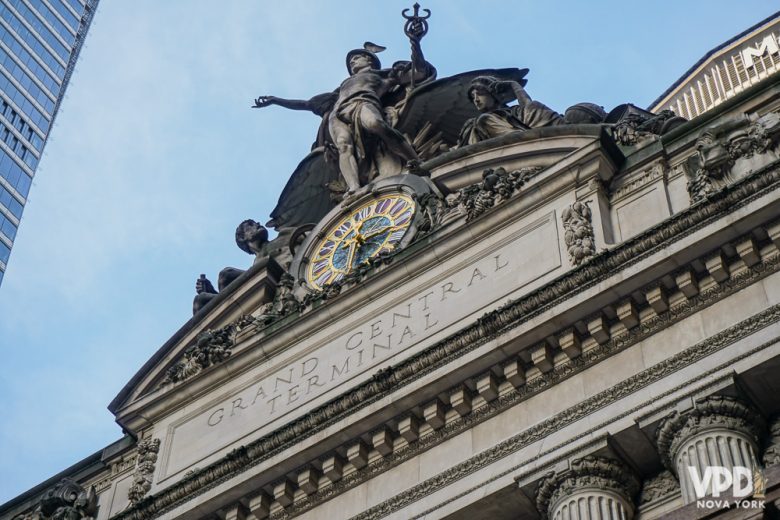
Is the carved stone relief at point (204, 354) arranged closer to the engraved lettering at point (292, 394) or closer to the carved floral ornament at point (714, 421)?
the engraved lettering at point (292, 394)

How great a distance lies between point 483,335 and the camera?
83.3ft

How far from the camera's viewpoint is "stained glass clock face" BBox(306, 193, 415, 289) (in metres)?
30.7

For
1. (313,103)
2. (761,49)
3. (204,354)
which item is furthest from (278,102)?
(761,49)

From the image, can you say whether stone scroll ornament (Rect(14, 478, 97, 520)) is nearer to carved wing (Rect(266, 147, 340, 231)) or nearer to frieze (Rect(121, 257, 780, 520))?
frieze (Rect(121, 257, 780, 520))

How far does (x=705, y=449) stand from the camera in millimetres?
22266

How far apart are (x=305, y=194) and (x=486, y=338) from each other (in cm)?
1099

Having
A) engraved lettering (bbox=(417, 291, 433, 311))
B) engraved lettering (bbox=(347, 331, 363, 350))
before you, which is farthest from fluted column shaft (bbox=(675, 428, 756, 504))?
engraved lettering (bbox=(347, 331, 363, 350))

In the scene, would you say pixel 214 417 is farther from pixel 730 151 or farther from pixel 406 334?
pixel 730 151

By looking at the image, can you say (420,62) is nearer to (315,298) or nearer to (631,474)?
(315,298)

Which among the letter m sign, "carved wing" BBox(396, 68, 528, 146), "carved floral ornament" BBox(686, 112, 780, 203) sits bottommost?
"carved floral ornament" BBox(686, 112, 780, 203)

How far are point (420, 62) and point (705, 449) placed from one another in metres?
15.0

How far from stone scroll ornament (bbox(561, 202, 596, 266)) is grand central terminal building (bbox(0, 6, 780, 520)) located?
0.04 meters

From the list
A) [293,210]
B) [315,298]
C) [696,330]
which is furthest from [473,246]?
[293,210]

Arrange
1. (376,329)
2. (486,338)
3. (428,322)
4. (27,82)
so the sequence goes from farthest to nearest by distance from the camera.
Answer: (27,82) → (376,329) → (428,322) → (486,338)
